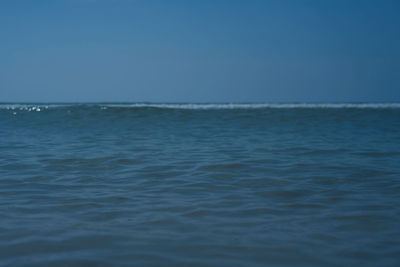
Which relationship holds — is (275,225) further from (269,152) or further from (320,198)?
(269,152)

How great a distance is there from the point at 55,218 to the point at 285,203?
226cm

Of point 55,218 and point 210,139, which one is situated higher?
point 55,218

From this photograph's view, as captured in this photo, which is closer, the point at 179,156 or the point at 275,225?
the point at 275,225

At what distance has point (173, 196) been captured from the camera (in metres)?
4.18

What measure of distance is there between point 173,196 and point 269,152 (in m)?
3.63

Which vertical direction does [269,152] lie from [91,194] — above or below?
below

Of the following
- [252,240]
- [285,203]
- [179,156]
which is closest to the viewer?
[252,240]

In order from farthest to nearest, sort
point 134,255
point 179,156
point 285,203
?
point 179,156 < point 285,203 < point 134,255

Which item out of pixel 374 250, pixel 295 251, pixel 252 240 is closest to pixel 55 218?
pixel 252 240

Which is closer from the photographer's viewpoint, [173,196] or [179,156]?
[173,196]

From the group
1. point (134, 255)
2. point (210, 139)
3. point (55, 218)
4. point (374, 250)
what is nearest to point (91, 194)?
point (55, 218)

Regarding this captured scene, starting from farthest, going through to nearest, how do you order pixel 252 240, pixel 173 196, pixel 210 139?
pixel 210 139 → pixel 173 196 → pixel 252 240

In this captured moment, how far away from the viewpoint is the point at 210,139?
9820mm

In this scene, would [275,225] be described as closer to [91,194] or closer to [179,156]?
[91,194]
